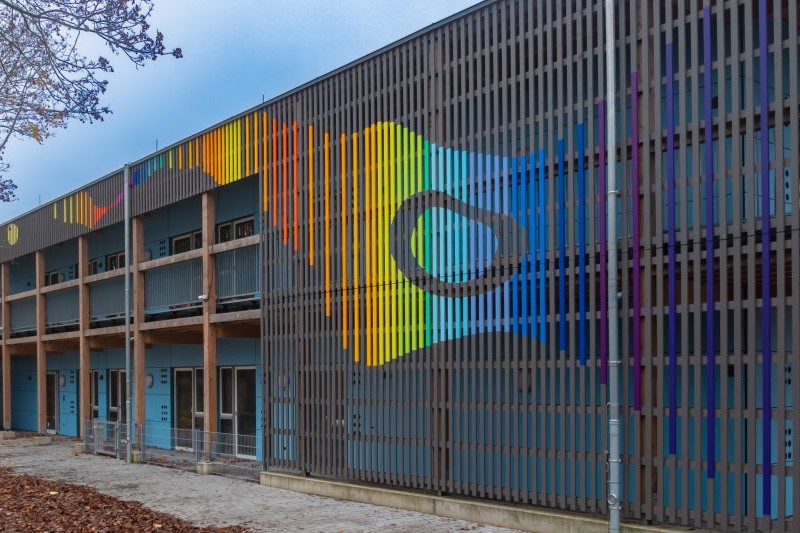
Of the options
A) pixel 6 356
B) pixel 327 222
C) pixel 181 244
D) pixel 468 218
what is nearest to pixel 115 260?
pixel 181 244

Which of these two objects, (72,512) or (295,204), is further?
(295,204)

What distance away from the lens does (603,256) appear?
32.9ft

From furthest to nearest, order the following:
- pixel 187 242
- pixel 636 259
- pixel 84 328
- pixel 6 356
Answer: pixel 6 356 → pixel 84 328 → pixel 187 242 → pixel 636 259

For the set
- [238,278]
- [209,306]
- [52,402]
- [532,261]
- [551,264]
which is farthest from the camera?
[52,402]

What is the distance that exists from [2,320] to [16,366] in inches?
151

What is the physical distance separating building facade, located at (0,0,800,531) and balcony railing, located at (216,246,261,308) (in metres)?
0.06

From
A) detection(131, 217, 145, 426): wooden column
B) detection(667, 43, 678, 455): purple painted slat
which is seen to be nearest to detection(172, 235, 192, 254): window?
detection(131, 217, 145, 426): wooden column

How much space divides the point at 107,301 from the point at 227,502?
37.8 ft

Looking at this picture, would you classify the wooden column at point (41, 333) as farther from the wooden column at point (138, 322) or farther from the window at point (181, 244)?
the wooden column at point (138, 322)

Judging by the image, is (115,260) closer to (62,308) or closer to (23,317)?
(62,308)

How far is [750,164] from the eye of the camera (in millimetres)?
8680

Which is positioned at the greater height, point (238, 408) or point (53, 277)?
point (53, 277)

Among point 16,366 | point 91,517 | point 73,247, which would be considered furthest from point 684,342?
point 16,366

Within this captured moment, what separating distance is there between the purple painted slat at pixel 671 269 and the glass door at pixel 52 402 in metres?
26.0
